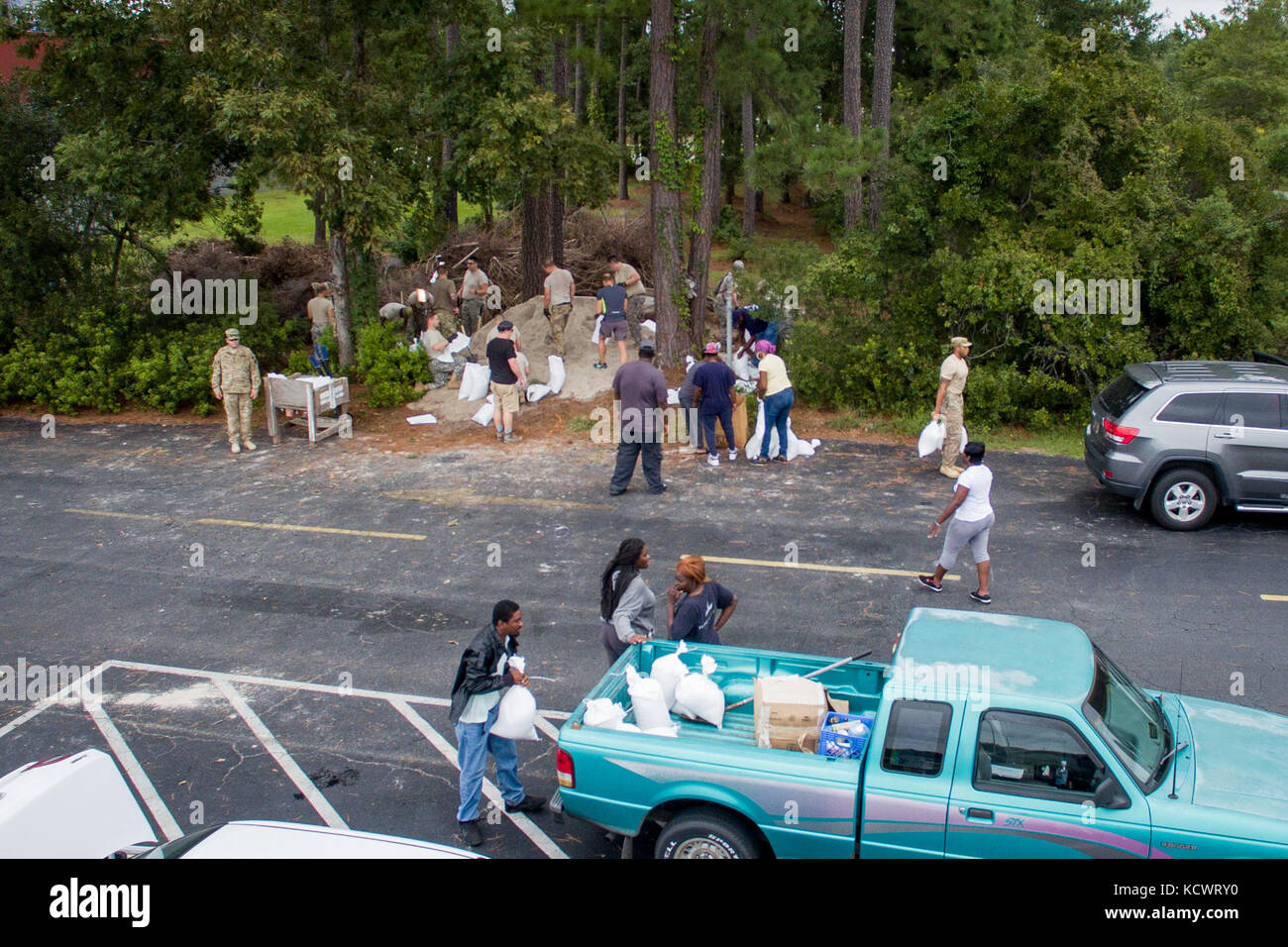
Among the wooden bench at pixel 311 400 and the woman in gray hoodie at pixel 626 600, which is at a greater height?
the wooden bench at pixel 311 400

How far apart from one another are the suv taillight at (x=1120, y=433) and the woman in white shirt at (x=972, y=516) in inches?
117

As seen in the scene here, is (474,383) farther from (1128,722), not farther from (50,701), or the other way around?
(1128,722)

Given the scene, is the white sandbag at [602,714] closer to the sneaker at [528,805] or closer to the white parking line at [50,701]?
the sneaker at [528,805]

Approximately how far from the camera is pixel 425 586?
10.7 metres

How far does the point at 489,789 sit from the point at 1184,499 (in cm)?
843

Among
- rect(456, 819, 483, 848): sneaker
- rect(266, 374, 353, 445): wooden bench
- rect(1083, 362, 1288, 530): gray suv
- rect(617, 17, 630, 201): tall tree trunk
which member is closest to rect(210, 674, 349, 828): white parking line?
rect(456, 819, 483, 848): sneaker

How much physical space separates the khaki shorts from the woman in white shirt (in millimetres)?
7603

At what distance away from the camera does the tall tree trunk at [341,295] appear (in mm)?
18125

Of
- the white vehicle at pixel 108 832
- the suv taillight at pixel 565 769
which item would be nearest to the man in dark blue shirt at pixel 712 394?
the suv taillight at pixel 565 769

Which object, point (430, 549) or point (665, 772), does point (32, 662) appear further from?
point (665, 772)

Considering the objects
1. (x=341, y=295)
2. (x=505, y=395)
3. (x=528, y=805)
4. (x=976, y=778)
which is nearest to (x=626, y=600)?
(x=528, y=805)

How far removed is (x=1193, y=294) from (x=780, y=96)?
829 cm

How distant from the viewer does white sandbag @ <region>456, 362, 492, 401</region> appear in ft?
57.5

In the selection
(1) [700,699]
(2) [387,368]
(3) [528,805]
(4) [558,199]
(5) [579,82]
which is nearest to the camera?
(1) [700,699]
